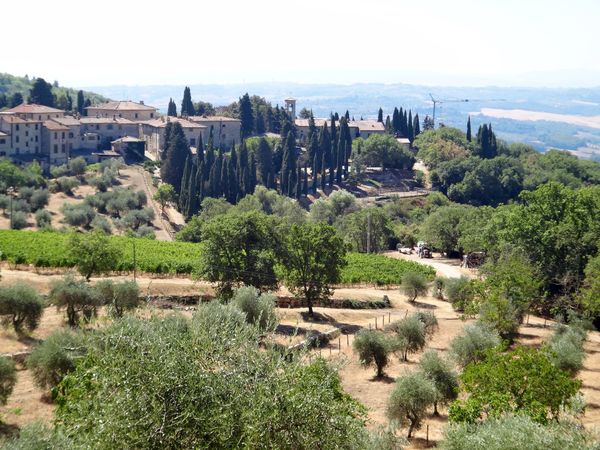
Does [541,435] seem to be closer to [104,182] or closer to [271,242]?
[271,242]

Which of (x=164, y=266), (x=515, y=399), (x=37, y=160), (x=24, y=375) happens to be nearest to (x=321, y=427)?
(x=515, y=399)

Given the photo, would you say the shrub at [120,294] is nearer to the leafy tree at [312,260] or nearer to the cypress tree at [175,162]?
the leafy tree at [312,260]

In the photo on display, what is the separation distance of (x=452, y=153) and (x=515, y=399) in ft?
325

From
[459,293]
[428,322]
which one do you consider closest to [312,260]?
[428,322]

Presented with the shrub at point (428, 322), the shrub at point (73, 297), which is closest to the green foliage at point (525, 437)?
the shrub at point (73, 297)

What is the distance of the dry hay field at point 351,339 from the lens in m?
26.7

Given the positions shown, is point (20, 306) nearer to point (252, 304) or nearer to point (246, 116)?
point (252, 304)

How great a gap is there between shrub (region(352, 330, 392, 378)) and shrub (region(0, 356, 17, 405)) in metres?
14.2

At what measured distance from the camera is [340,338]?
39781 mm

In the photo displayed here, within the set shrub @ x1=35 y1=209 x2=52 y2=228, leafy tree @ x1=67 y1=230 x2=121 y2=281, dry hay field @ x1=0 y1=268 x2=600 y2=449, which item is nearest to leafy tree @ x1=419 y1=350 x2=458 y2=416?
dry hay field @ x1=0 y1=268 x2=600 y2=449

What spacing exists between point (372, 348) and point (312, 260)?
11.9 m

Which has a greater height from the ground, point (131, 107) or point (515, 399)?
point (131, 107)

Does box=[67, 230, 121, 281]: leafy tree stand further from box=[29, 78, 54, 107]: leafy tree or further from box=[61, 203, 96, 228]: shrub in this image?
box=[29, 78, 54, 107]: leafy tree

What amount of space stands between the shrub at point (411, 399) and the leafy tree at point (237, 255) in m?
18.1
